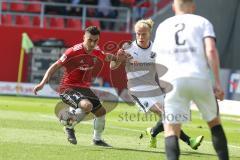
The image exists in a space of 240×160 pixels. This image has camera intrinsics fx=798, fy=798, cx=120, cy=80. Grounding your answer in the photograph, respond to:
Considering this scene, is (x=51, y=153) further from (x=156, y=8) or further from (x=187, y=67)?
(x=156, y=8)

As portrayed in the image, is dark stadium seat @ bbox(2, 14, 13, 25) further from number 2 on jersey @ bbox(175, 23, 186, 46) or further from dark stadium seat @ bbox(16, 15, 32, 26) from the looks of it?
number 2 on jersey @ bbox(175, 23, 186, 46)

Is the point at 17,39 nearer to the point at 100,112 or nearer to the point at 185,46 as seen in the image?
the point at 100,112

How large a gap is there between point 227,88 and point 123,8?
20.3 ft

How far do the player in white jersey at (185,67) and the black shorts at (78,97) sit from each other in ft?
14.9

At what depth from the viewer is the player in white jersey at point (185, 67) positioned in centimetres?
899

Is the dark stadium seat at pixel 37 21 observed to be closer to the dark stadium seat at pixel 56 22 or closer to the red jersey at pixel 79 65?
the dark stadium seat at pixel 56 22

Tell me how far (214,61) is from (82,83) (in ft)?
17.3

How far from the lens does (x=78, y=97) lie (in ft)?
44.8

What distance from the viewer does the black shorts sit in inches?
538

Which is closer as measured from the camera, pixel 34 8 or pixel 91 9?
pixel 34 8

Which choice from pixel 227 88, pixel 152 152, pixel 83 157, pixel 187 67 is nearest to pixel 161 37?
pixel 187 67

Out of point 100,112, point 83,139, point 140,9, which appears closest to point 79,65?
point 100,112

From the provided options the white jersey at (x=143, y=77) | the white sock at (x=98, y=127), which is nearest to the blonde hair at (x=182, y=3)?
the white jersey at (x=143, y=77)

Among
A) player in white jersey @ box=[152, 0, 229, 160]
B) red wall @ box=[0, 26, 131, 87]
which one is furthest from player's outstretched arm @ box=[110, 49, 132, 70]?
red wall @ box=[0, 26, 131, 87]
